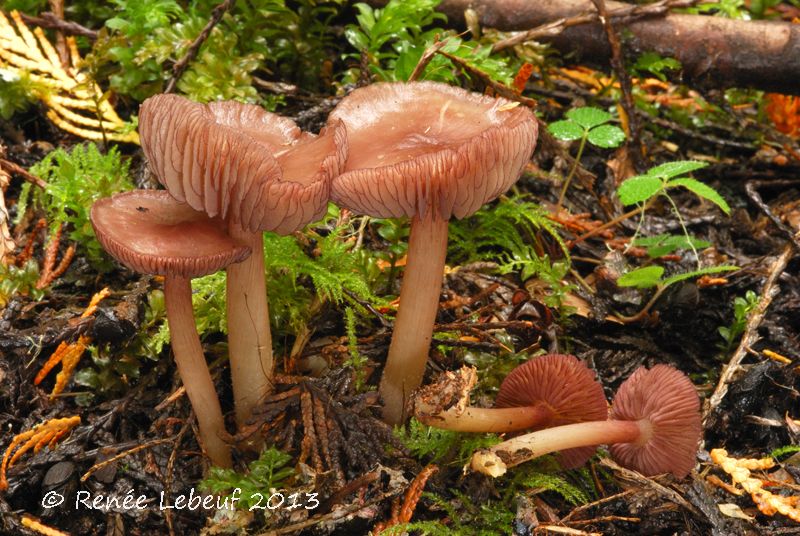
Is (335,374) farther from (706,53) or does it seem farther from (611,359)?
(706,53)

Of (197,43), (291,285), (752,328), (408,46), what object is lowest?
(752,328)

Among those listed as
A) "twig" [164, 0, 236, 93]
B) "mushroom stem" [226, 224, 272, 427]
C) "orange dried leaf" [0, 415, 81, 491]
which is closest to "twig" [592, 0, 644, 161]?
"twig" [164, 0, 236, 93]

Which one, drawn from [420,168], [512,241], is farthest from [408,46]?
[420,168]

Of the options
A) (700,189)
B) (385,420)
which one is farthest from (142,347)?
(700,189)

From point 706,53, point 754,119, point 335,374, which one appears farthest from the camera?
point 754,119

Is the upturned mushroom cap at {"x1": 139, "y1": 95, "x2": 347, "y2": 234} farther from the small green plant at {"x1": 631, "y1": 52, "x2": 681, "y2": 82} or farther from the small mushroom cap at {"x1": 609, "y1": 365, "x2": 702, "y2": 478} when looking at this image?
the small green plant at {"x1": 631, "y1": 52, "x2": 681, "y2": 82}

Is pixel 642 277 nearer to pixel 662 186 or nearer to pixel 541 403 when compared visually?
pixel 662 186

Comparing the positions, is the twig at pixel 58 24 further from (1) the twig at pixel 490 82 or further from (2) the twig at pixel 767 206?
(2) the twig at pixel 767 206
